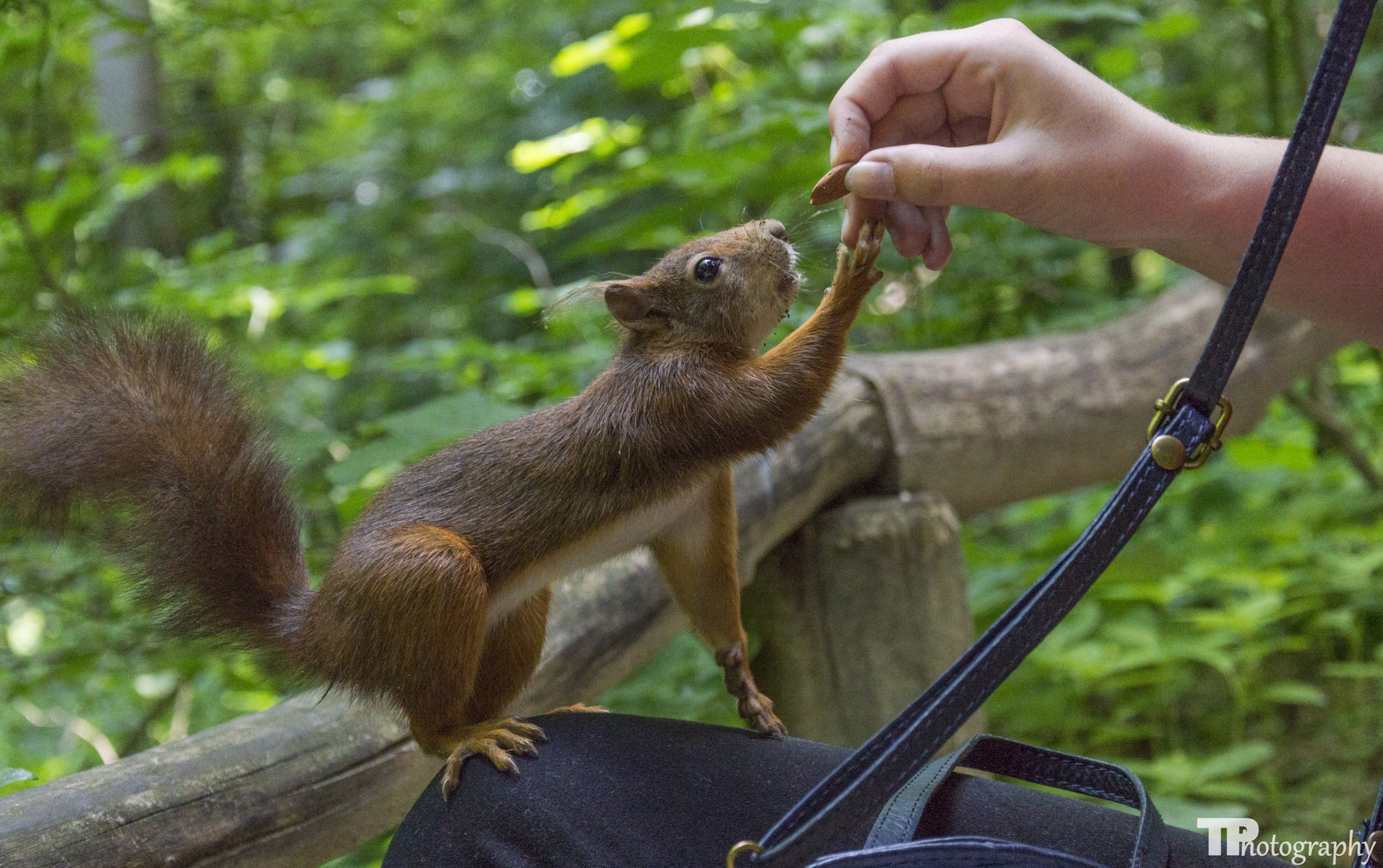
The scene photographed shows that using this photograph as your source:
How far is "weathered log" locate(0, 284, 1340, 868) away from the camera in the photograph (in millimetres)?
1106

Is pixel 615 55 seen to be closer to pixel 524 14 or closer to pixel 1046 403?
pixel 1046 403

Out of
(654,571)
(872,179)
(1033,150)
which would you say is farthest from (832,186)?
(654,571)

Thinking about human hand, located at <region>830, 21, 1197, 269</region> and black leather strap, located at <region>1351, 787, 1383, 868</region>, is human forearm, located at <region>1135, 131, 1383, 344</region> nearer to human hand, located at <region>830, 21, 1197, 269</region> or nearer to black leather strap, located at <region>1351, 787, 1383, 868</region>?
human hand, located at <region>830, 21, 1197, 269</region>

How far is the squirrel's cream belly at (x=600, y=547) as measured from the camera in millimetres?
1295

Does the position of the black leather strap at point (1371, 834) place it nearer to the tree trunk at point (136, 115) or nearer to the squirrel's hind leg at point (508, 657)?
the squirrel's hind leg at point (508, 657)

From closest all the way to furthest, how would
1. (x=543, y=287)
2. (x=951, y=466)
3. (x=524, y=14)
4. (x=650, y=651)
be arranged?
1. (x=650, y=651)
2. (x=951, y=466)
3. (x=543, y=287)
4. (x=524, y=14)

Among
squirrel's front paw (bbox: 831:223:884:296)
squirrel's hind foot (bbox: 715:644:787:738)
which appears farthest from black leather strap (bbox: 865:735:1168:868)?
squirrel's front paw (bbox: 831:223:884:296)

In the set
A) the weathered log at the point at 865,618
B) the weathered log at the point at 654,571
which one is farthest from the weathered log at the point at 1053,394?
the weathered log at the point at 865,618

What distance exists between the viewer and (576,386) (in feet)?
8.16

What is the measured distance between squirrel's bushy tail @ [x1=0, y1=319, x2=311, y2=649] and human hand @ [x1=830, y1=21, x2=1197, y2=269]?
0.88 m

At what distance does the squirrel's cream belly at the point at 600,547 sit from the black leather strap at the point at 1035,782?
47 centimetres

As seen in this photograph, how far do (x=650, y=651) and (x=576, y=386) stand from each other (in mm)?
822

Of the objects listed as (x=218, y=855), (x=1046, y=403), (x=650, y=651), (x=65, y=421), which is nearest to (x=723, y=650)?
(x=650, y=651)

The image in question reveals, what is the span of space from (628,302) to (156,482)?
665 millimetres
